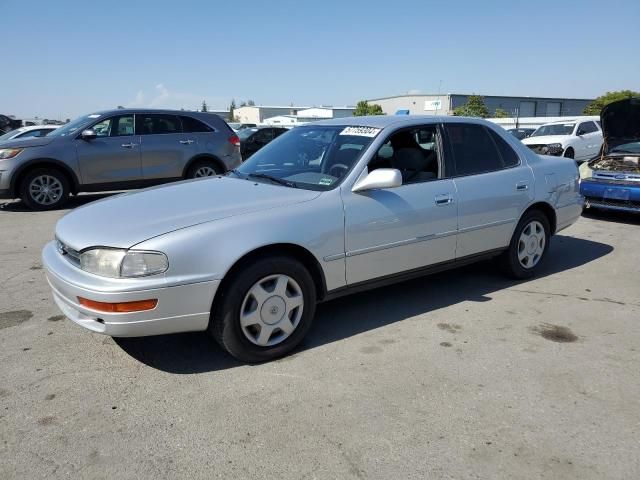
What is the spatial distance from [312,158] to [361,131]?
442 mm

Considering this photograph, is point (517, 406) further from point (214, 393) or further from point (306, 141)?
point (306, 141)

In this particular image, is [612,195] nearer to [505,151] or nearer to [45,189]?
[505,151]

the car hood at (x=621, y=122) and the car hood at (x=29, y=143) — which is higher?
the car hood at (x=621, y=122)

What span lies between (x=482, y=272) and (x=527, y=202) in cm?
93

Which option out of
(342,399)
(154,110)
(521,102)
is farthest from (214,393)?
(521,102)

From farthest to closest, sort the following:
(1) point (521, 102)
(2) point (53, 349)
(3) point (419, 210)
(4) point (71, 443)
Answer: (1) point (521, 102) < (3) point (419, 210) < (2) point (53, 349) < (4) point (71, 443)

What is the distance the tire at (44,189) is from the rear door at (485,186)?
23.1ft

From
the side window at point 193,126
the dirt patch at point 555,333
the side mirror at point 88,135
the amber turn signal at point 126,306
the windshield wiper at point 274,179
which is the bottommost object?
the dirt patch at point 555,333

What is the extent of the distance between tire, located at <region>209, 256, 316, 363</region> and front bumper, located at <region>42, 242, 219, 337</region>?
0.40 feet

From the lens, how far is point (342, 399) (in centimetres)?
298

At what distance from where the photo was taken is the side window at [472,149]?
4.47 metres

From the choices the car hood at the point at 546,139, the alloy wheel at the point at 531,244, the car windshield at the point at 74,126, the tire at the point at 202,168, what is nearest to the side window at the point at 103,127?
the car windshield at the point at 74,126

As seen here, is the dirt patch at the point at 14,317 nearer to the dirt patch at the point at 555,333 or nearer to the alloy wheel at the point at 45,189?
the dirt patch at the point at 555,333

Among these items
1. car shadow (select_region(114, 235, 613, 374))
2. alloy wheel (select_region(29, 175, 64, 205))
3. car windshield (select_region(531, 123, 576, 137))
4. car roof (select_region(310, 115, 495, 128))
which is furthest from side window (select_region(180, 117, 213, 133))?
car windshield (select_region(531, 123, 576, 137))
